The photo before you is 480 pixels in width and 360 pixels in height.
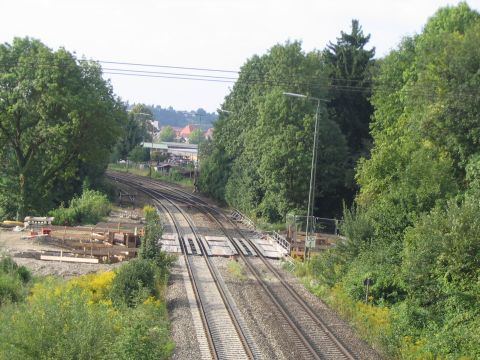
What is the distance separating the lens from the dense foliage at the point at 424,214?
18.8 m

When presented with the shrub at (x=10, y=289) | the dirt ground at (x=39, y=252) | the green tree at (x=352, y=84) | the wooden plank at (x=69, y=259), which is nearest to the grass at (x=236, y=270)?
the dirt ground at (x=39, y=252)

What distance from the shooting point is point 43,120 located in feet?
142

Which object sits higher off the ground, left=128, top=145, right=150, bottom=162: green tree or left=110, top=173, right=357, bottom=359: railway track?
left=128, top=145, right=150, bottom=162: green tree

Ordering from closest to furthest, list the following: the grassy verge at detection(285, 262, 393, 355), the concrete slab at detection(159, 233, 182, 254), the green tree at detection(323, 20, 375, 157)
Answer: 1. the grassy verge at detection(285, 262, 393, 355)
2. the concrete slab at detection(159, 233, 182, 254)
3. the green tree at detection(323, 20, 375, 157)

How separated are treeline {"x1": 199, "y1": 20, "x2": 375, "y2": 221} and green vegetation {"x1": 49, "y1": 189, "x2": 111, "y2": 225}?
11079 mm

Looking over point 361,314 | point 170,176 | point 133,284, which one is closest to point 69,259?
point 133,284

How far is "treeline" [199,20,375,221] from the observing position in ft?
140

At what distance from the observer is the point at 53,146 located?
43688mm

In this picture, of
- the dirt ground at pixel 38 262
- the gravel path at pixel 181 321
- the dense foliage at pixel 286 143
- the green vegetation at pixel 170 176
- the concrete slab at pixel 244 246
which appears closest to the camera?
the gravel path at pixel 181 321

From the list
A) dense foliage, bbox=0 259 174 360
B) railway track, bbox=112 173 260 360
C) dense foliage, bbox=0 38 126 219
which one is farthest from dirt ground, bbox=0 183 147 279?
dense foliage, bbox=0 259 174 360

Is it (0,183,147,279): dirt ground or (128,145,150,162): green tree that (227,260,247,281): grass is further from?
(128,145,150,162): green tree

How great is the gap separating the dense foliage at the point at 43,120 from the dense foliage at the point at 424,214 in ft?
64.8

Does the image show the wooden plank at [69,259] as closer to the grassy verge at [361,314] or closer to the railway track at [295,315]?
the railway track at [295,315]

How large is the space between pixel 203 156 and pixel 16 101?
36113mm
